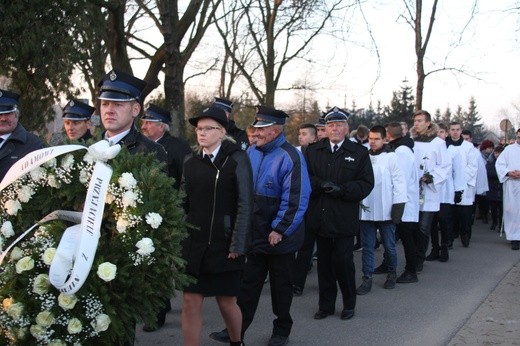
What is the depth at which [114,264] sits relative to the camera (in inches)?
138

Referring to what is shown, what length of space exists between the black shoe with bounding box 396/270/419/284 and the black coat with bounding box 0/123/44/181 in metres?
5.30

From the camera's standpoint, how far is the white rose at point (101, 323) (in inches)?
135

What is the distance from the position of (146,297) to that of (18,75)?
1014 centimetres

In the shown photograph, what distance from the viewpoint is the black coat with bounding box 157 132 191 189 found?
7199 millimetres

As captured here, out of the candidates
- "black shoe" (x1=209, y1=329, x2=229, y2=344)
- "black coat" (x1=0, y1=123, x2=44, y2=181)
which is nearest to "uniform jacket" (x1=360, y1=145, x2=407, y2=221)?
"black shoe" (x1=209, y1=329, x2=229, y2=344)

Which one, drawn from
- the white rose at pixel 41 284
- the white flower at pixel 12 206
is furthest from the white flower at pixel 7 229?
the white rose at pixel 41 284

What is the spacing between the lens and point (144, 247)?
3518mm

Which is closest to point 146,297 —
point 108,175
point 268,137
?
point 108,175

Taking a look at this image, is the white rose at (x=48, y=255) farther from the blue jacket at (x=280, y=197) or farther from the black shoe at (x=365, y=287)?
the black shoe at (x=365, y=287)

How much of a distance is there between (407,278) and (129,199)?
6.39 m

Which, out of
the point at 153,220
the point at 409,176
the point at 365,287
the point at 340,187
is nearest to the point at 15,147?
the point at 153,220

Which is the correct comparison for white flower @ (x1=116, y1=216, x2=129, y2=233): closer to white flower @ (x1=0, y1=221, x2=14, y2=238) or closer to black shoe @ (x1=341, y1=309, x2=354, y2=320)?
white flower @ (x1=0, y1=221, x2=14, y2=238)

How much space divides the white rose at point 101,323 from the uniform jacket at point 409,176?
6043mm

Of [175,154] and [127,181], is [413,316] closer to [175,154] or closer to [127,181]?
[175,154]
